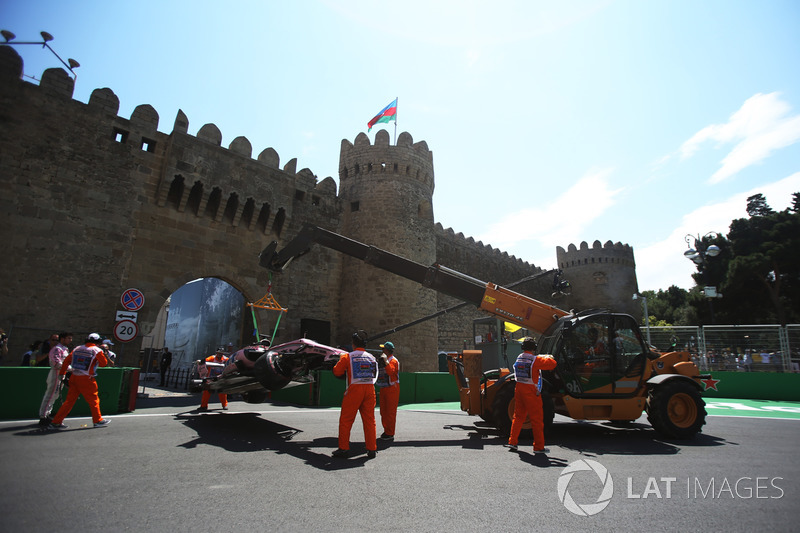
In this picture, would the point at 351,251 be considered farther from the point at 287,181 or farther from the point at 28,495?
the point at 287,181

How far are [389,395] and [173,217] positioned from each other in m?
10.7

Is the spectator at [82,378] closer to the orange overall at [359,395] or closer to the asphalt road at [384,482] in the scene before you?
the asphalt road at [384,482]

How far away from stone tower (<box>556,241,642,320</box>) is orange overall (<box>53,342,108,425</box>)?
3806cm

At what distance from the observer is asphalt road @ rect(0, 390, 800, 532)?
9.38 feet

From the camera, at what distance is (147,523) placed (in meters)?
2.71

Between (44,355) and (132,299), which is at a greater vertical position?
(132,299)

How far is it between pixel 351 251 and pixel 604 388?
5371 millimetres

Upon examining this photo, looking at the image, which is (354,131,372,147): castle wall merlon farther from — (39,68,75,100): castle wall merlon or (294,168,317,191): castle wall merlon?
(39,68,75,100): castle wall merlon

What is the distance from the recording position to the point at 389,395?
658 cm

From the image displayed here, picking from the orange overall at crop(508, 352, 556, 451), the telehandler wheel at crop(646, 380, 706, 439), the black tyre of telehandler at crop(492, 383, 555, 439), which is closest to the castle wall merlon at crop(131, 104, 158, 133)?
the black tyre of telehandler at crop(492, 383, 555, 439)

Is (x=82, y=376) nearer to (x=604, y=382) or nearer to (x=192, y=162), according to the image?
(x=604, y=382)

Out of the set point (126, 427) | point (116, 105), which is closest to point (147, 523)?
point (126, 427)
